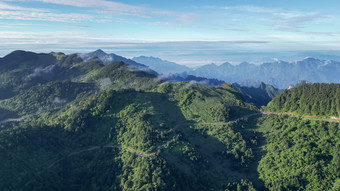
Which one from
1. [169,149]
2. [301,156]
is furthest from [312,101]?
[169,149]

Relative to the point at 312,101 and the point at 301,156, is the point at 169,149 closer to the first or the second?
the point at 301,156

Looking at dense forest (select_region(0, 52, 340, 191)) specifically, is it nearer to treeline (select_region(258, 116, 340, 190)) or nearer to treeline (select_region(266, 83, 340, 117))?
treeline (select_region(258, 116, 340, 190))

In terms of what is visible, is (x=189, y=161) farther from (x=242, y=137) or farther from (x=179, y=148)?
(x=242, y=137)

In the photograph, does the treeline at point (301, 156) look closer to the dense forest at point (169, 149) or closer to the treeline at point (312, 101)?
the dense forest at point (169, 149)

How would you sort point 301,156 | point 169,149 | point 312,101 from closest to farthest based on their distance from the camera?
1. point 301,156
2. point 169,149
3. point 312,101

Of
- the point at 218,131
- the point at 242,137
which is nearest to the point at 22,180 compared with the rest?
the point at 218,131
